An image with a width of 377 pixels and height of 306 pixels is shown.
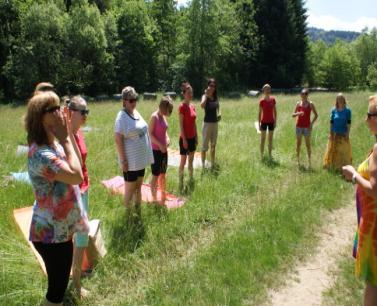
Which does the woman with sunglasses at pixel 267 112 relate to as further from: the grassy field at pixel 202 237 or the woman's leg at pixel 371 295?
the woman's leg at pixel 371 295

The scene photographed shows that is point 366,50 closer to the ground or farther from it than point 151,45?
farther from it

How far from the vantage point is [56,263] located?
299 centimetres

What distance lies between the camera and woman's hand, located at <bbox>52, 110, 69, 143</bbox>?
2.79 metres

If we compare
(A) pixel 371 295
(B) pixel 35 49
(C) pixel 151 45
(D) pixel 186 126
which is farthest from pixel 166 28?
(A) pixel 371 295

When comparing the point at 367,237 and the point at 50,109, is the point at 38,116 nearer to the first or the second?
the point at 50,109

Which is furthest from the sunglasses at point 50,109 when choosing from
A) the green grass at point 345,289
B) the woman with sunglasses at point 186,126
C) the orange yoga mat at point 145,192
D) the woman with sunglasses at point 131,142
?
the woman with sunglasses at point 186,126

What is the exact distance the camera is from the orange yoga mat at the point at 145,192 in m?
6.29

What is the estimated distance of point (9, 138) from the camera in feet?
35.1

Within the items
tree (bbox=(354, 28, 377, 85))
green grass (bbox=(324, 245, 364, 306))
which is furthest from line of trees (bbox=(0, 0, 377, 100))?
green grass (bbox=(324, 245, 364, 306))

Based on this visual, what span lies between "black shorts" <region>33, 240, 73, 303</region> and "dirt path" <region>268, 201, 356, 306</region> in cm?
200

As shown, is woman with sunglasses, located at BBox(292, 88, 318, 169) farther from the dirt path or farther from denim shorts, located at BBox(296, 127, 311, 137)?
the dirt path

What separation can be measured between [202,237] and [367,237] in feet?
8.81

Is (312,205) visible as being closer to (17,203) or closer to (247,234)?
(247,234)

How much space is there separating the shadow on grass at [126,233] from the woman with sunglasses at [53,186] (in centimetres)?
162
